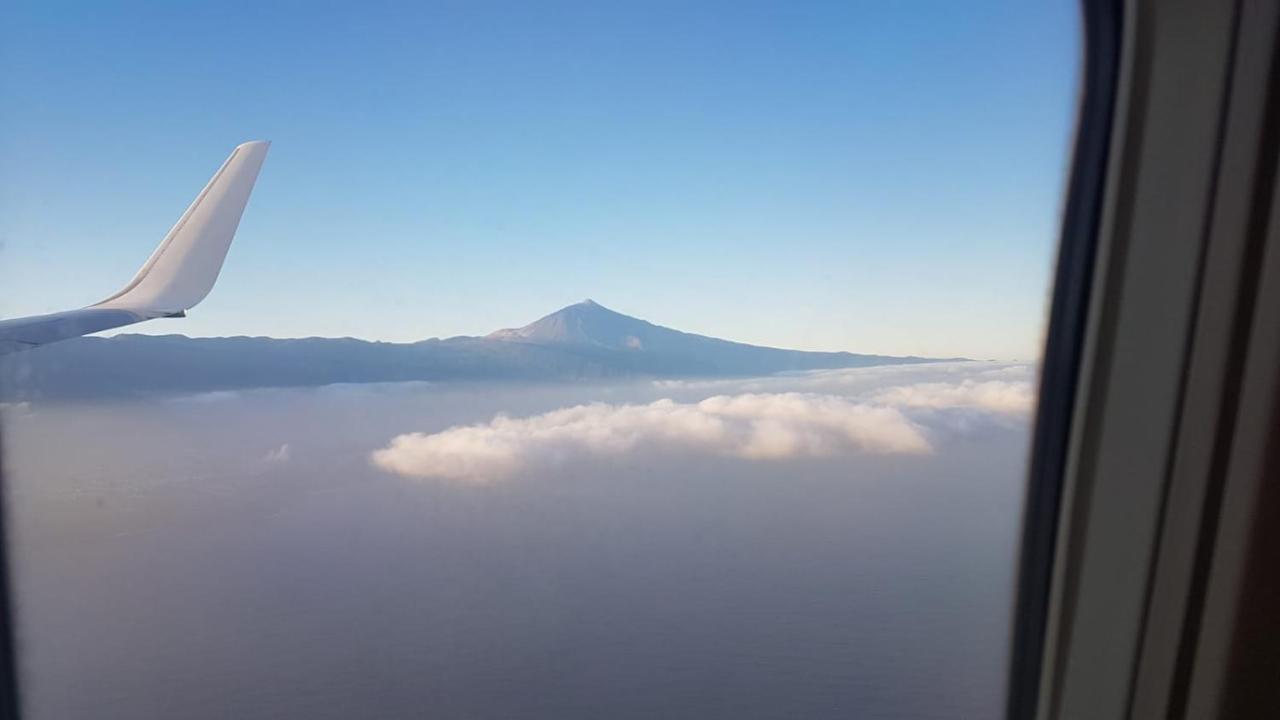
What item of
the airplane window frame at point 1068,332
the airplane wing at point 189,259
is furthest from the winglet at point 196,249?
the airplane window frame at point 1068,332

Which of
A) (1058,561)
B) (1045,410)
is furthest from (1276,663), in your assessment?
(1045,410)

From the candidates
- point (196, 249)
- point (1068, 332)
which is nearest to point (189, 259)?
point (196, 249)

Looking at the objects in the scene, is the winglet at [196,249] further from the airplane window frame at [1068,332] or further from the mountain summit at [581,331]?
the airplane window frame at [1068,332]

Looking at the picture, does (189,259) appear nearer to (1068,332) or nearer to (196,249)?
(196,249)

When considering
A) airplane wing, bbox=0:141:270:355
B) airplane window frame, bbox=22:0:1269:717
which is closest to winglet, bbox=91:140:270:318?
airplane wing, bbox=0:141:270:355

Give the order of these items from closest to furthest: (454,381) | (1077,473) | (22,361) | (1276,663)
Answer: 1. (22,361)
2. (1276,663)
3. (1077,473)
4. (454,381)

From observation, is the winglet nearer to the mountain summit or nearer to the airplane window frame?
the mountain summit

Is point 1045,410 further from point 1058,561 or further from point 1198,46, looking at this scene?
point 1198,46
